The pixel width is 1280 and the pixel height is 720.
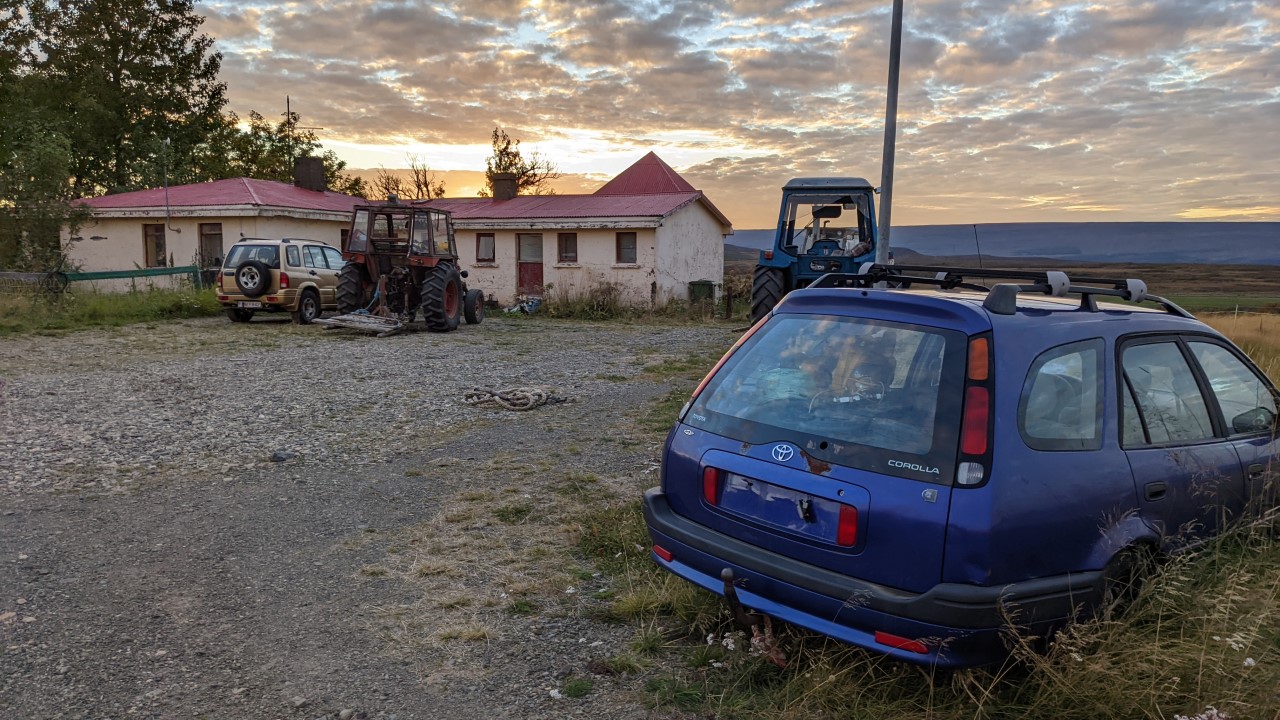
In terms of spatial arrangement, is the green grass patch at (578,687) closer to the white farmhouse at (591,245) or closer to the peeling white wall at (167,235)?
the white farmhouse at (591,245)

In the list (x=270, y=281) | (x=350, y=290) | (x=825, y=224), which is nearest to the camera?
(x=825, y=224)

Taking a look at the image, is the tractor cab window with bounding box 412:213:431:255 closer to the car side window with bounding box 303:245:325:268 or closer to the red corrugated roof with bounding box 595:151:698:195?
the car side window with bounding box 303:245:325:268

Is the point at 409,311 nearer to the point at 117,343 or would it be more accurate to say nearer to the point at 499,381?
the point at 117,343

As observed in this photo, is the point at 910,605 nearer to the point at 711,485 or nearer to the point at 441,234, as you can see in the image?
the point at 711,485

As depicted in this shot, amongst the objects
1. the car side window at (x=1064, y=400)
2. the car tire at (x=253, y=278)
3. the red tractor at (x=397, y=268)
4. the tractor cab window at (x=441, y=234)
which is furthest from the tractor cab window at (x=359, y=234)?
the car side window at (x=1064, y=400)

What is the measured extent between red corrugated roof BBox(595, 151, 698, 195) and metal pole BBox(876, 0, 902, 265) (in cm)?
2559

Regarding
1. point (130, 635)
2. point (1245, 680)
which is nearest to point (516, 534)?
point (130, 635)

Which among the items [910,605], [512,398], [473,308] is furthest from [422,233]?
[910,605]

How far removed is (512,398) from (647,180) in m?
29.7

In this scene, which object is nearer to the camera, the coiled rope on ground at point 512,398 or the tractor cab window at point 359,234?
the coiled rope on ground at point 512,398

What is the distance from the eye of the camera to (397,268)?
17.5 metres

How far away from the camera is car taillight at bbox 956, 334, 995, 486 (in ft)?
8.95

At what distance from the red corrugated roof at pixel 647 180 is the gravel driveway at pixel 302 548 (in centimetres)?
2755

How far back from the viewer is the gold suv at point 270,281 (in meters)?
17.8
